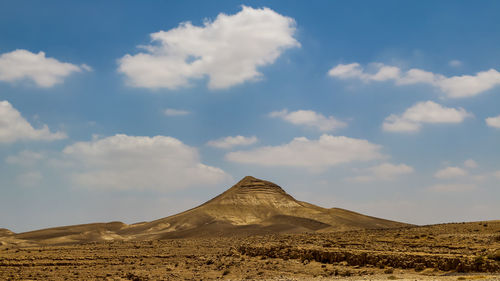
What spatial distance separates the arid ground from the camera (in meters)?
29.9

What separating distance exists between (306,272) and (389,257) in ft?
19.3

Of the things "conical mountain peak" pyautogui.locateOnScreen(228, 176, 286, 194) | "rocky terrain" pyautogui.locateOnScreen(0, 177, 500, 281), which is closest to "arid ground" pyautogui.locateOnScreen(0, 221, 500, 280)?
"rocky terrain" pyautogui.locateOnScreen(0, 177, 500, 281)

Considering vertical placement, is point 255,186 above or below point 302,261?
above

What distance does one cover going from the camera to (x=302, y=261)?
128 ft

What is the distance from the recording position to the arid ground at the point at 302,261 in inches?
1176

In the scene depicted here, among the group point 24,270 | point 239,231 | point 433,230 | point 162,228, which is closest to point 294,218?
point 239,231

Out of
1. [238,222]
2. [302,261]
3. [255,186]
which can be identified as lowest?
[302,261]

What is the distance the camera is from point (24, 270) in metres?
42.1

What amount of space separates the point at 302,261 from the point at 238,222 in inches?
3089

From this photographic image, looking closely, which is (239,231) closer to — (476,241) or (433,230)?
(433,230)

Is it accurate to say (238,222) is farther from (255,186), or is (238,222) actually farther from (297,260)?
(297,260)

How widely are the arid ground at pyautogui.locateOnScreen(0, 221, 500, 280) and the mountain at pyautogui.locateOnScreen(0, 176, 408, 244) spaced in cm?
4592

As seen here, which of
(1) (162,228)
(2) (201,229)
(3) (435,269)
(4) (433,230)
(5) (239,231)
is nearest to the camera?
(3) (435,269)

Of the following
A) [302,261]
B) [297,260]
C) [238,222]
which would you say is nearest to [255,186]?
[238,222]
